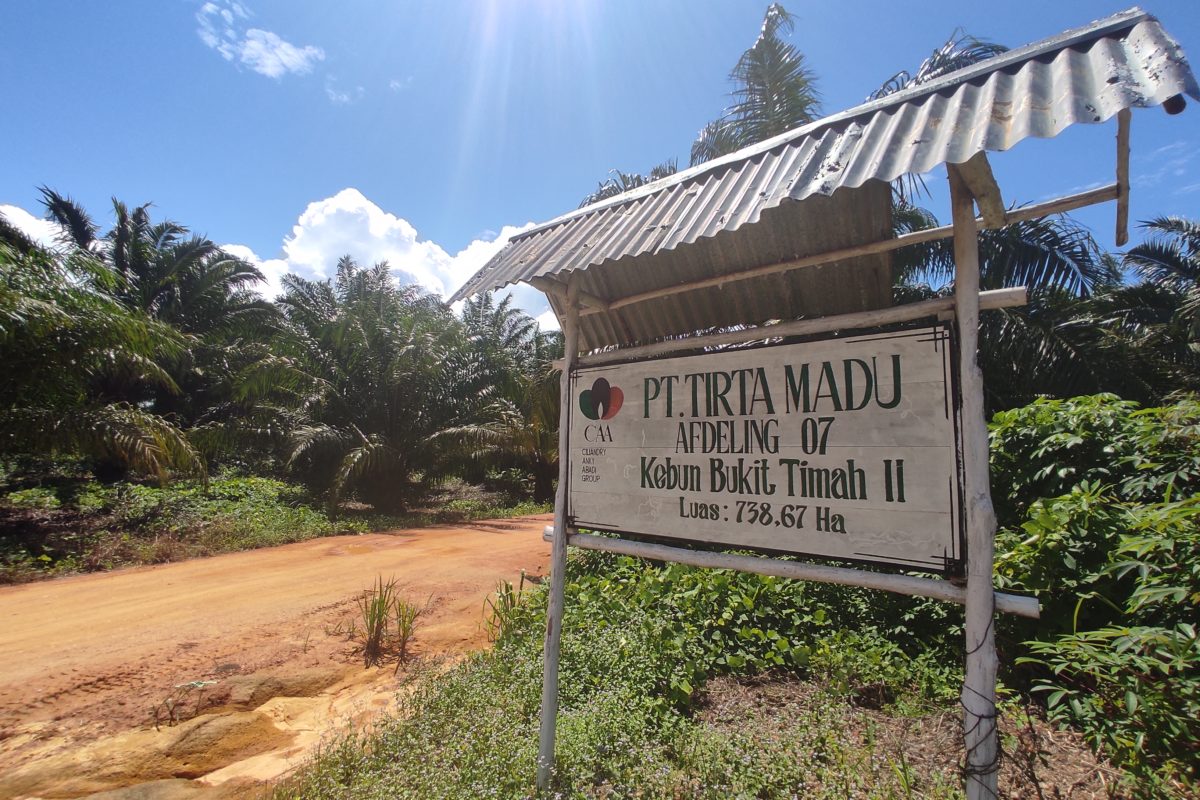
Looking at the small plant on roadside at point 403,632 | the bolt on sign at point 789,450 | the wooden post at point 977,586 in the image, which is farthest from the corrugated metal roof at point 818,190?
the small plant on roadside at point 403,632

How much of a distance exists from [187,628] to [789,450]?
18.4 ft

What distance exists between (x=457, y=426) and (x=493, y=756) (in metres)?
13.0

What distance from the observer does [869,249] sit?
2402mm

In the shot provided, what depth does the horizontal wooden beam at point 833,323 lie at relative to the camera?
193 cm

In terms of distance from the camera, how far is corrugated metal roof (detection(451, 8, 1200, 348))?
159cm

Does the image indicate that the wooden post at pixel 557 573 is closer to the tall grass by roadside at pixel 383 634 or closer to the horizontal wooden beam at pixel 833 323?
the horizontal wooden beam at pixel 833 323

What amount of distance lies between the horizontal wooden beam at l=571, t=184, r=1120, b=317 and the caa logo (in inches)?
20.7

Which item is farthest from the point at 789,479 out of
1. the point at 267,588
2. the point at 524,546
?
the point at 524,546

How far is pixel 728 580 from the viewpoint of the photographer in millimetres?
4426

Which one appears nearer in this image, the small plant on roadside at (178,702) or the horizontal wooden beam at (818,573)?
the horizontal wooden beam at (818,573)

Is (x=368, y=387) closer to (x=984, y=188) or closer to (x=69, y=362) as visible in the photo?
(x=69, y=362)

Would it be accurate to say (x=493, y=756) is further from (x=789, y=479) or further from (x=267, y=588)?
(x=267, y=588)

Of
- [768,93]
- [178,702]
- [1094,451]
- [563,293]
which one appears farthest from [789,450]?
[768,93]

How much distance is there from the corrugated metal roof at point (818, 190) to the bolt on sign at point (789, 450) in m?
0.61
